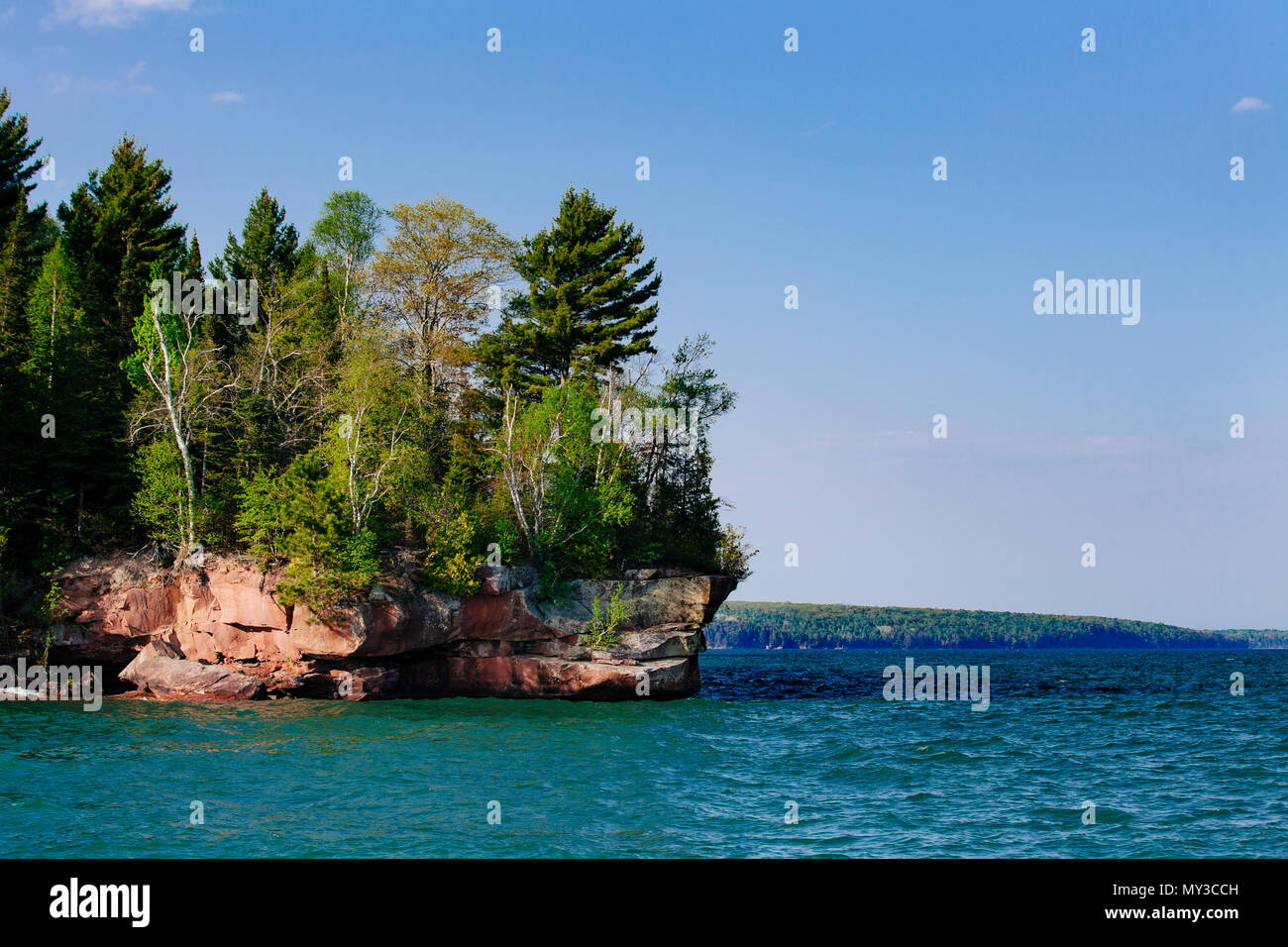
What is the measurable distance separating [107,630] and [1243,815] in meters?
39.7

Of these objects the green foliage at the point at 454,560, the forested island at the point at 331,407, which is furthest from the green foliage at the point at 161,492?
the green foliage at the point at 454,560

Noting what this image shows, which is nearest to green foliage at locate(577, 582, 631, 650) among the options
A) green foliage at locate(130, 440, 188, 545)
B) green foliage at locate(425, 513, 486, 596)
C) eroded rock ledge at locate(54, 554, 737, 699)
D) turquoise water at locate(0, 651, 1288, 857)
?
eroded rock ledge at locate(54, 554, 737, 699)

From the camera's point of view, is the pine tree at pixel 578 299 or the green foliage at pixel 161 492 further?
the pine tree at pixel 578 299

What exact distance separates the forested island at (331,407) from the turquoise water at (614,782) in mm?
7622

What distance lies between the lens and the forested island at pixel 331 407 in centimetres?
3969

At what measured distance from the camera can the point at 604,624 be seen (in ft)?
135

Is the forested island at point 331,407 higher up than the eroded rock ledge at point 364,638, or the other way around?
the forested island at point 331,407

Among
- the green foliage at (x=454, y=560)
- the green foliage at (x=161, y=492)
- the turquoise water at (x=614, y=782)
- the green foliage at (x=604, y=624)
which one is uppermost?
the green foliage at (x=161, y=492)

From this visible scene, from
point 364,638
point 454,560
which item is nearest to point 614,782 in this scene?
point 364,638

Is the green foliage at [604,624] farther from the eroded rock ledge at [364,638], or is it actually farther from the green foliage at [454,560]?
the green foliage at [454,560]

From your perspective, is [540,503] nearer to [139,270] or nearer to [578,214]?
[578,214]
